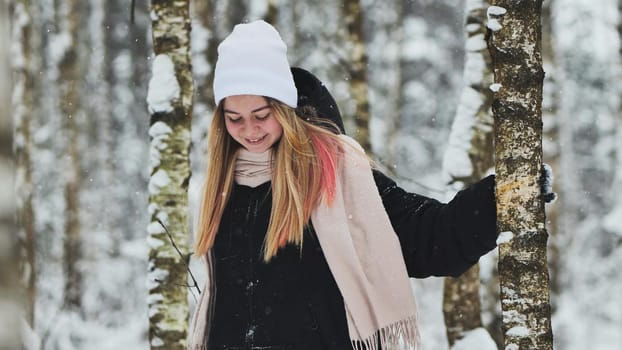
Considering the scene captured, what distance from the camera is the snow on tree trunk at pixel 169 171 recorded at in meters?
5.27

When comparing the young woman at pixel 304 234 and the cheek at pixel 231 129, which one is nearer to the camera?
the young woman at pixel 304 234

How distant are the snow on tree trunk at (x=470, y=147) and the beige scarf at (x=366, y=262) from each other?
12.6 ft

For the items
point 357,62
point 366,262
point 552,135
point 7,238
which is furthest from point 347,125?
point 7,238

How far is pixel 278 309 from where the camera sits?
114 inches

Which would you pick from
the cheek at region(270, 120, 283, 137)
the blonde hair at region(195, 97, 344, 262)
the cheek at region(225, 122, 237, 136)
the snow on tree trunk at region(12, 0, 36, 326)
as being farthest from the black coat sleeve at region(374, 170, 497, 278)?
the snow on tree trunk at region(12, 0, 36, 326)

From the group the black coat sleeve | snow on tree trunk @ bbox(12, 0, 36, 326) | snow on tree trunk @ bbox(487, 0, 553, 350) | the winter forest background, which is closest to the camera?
snow on tree trunk @ bbox(487, 0, 553, 350)

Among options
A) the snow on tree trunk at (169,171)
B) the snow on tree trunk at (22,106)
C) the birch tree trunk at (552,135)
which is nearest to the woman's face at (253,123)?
the snow on tree trunk at (169,171)

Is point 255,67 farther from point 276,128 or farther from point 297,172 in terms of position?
point 297,172

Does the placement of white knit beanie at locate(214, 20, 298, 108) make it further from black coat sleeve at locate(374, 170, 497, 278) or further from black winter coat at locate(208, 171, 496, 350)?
black coat sleeve at locate(374, 170, 497, 278)

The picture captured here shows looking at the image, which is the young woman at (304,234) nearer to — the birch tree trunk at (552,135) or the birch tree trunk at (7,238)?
the birch tree trunk at (7,238)

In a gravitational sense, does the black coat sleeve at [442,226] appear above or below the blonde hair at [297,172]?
below

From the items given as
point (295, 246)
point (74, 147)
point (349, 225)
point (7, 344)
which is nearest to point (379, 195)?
point (349, 225)

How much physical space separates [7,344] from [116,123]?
711 inches

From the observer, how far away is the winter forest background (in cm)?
1391
